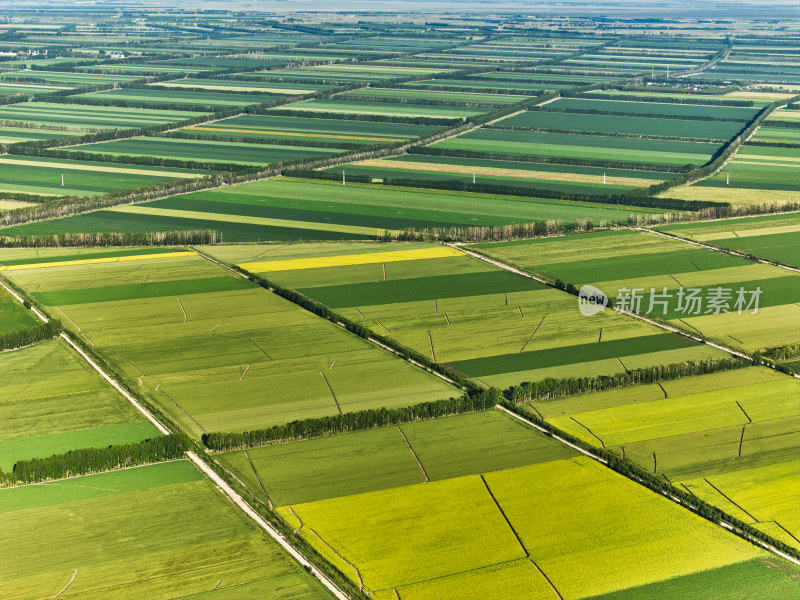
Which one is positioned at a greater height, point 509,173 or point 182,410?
point 509,173

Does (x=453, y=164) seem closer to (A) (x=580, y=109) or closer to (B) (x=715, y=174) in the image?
(B) (x=715, y=174)

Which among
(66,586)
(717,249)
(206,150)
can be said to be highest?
(206,150)

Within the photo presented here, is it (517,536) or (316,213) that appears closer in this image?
(517,536)

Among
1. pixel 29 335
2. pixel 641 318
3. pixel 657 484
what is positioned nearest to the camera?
pixel 657 484

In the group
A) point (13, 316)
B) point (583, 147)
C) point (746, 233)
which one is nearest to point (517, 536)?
point (13, 316)

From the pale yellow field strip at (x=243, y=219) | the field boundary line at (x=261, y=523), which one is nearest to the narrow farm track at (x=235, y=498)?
the field boundary line at (x=261, y=523)

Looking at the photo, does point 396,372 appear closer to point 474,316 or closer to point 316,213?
point 474,316

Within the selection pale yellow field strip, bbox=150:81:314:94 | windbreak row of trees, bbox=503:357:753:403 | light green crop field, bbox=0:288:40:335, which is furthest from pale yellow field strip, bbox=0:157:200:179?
windbreak row of trees, bbox=503:357:753:403
